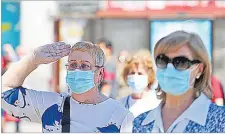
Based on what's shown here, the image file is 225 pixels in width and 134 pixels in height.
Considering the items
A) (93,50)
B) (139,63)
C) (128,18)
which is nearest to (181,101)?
(93,50)

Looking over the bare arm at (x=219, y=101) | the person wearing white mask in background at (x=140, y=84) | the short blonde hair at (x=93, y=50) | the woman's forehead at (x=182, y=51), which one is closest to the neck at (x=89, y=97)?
the short blonde hair at (x=93, y=50)

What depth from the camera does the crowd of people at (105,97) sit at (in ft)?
7.61

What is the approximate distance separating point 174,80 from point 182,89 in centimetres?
5

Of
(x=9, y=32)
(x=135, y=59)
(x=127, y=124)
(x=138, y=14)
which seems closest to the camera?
(x=127, y=124)

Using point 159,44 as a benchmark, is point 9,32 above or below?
below

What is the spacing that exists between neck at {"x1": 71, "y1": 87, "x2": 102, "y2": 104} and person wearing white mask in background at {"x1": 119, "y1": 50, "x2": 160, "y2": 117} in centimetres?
22

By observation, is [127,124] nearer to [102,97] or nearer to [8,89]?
[102,97]

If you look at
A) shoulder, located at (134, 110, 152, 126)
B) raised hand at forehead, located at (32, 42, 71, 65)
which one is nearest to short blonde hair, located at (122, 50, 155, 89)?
shoulder, located at (134, 110, 152, 126)

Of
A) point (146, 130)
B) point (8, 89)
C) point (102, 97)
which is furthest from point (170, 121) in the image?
point (8, 89)

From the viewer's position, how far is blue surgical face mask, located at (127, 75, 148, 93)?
3.01m

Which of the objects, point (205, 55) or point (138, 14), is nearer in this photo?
point (205, 55)

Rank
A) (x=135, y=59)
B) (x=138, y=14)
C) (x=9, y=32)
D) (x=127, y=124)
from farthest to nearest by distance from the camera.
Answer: (x=138, y=14), (x=9, y=32), (x=135, y=59), (x=127, y=124)

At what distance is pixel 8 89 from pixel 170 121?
63 cm

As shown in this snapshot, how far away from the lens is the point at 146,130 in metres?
2.46
